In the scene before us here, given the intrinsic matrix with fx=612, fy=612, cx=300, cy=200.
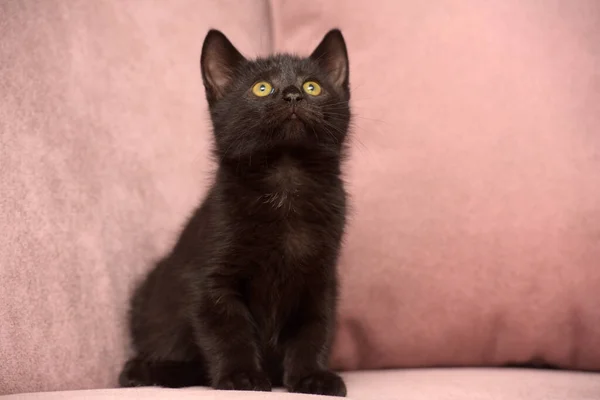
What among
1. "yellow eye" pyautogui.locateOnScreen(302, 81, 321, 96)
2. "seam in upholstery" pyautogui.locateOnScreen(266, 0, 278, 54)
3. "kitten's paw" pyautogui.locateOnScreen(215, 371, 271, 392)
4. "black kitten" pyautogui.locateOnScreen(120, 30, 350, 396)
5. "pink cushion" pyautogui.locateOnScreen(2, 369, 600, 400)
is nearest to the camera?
"pink cushion" pyautogui.locateOnScreen(2, 369, 600, 400)

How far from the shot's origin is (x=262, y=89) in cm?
120

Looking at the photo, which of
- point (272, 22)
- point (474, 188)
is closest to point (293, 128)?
point (474, 188)

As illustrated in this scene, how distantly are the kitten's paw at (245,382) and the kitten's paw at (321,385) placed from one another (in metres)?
0.06

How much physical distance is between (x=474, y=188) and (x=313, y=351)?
45 cm

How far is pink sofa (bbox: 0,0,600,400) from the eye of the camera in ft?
3.44

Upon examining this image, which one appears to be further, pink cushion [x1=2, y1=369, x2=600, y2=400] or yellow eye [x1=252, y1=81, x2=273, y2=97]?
yellow eye [x1=252, y1=81, x2=273, y2=97]

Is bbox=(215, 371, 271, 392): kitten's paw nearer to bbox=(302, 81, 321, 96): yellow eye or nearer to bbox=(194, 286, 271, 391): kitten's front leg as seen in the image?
→ bbox=(194, 286, 271, 391): kitten's front leg

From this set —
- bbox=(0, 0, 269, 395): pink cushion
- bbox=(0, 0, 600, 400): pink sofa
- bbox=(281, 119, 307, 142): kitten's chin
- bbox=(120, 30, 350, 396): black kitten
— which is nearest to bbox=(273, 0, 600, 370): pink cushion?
bbox=(0, 0, 600, 400): pink sofa

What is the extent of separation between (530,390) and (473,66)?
0.65 meters

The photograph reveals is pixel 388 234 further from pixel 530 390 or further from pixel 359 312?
pixel 530 390

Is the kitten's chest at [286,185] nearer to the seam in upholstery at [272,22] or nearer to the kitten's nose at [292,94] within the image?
the kitten's nose at [292,94]

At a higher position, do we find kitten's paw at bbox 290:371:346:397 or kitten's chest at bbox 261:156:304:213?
kitten's chest at bbox 261:156:304:213

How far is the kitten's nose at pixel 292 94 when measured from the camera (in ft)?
A: 3.67

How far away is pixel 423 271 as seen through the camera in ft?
4.04
